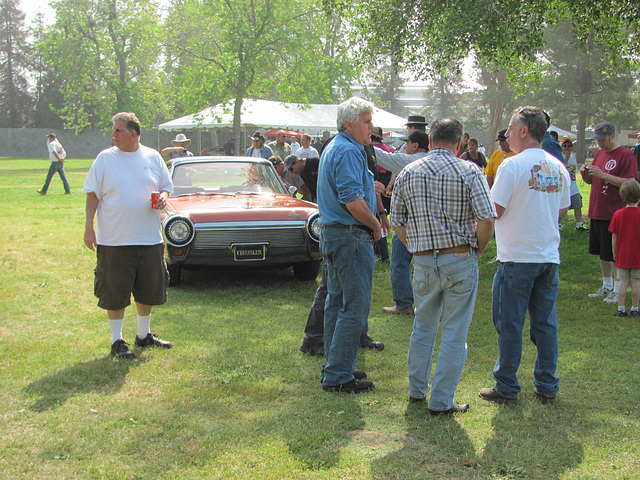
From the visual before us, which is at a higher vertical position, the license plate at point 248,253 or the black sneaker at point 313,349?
the license plate at point 248,253

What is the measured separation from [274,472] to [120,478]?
77 cm

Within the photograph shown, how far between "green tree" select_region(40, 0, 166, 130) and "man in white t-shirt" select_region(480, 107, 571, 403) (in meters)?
39.9

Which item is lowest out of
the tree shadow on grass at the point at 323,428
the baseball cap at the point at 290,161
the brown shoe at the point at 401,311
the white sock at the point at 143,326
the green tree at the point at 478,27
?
the brown shoe at the point at 401,311

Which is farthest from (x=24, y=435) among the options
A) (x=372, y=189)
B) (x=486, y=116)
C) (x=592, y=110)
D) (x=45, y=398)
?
(x=486, y=116)

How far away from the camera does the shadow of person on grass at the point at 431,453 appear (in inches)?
129

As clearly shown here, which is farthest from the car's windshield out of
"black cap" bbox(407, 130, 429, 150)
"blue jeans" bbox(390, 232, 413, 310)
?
"black cap" bbox(407, 130, 429, 150)

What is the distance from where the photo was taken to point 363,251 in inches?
169

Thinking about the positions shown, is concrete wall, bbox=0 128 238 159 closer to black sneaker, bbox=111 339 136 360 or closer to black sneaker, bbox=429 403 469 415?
black sneaker, bbox=111 339 136 360

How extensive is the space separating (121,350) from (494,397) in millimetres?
2923

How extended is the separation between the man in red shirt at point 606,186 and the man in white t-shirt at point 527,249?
309 cm

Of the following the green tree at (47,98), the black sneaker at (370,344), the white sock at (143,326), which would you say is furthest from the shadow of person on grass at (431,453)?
the green tree at (47,98)

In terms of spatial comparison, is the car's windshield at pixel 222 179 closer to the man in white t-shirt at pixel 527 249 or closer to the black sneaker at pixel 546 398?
the man in white t-shirt at pixel 527 249

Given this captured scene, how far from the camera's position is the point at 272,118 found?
30.2 meters

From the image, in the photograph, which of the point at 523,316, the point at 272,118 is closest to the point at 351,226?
the point at 523,316
